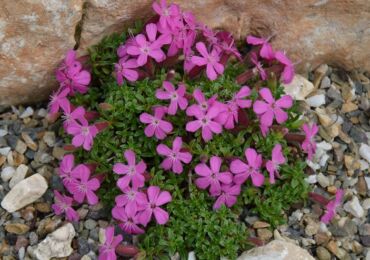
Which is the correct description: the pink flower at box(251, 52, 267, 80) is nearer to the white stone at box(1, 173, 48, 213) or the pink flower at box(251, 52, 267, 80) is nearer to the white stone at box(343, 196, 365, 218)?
the white stone at box(343, 196, 365, 218)

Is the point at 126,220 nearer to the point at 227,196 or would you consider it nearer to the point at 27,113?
the point at 227,196

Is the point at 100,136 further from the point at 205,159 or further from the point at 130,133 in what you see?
the point at 205,159

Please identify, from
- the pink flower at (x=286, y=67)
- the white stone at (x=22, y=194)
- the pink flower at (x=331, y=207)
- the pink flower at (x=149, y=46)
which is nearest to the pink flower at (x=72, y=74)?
the pink flower at (x=149, y=46)

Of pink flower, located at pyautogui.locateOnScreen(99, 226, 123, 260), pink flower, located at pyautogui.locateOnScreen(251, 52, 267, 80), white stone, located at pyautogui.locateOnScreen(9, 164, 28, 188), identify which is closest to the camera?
pink flower, located at pyautogui.locateOnScreen(99, 226, 123, 260)

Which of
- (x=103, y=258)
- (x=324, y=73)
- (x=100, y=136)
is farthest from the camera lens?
(x=324, y=73)

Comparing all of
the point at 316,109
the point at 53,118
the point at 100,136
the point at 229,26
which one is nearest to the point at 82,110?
the point at 100,136

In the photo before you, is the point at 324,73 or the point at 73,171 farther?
the point at 324,73

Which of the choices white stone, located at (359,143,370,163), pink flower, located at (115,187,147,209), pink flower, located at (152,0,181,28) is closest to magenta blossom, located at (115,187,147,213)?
pink flower, located at (115,187,147,209)
